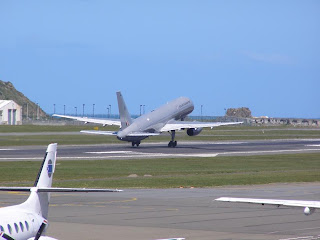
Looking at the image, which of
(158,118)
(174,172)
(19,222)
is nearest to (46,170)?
(19,222)

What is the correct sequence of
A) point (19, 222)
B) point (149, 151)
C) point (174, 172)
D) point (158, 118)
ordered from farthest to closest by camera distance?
point (158, 118) < point (149, 151) < point (174, 172) < point (19, 222)

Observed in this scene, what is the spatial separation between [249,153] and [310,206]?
72150 millimetres

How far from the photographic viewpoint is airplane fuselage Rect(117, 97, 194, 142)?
103m

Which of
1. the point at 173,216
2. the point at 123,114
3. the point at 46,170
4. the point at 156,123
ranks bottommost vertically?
the point at 173,216

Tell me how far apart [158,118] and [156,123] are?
1.02 metres

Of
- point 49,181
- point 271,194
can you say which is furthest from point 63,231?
point 271,194

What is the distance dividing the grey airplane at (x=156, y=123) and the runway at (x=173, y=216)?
49109mm

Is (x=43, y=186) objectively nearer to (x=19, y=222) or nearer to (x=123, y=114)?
(x=19, y=222)

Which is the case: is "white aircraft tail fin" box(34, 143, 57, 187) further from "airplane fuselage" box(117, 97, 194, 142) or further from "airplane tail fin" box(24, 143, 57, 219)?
"airplane fuselage" box(117, 97, 194, 142)

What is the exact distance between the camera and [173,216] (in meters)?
40.0

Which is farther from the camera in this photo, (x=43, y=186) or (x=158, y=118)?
(x=158, y=118)

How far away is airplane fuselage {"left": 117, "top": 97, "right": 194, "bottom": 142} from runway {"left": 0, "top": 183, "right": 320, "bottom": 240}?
48.6m

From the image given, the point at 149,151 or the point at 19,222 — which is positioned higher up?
the point at 19,222

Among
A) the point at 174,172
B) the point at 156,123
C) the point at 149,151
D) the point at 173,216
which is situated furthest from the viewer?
the point at 156,123
